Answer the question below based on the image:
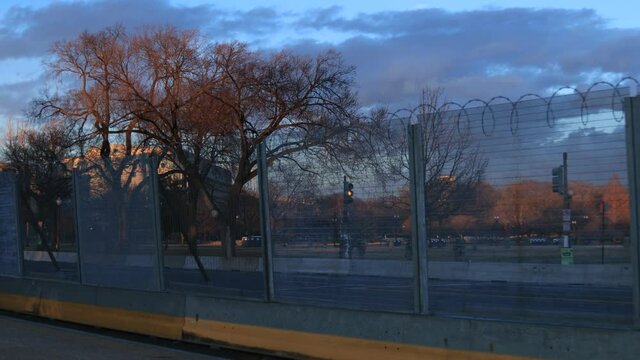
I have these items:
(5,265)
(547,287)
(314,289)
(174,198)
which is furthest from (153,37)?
(547,287)

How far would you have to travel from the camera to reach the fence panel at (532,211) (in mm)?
6160

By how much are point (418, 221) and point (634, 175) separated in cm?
225

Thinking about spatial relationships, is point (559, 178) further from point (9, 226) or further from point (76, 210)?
point (9, 226)

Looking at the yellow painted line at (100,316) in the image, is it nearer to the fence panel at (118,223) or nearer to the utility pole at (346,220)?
the fence panel at (118,223)

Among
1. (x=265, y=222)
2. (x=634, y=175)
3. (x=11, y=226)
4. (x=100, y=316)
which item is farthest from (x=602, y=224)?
(x=11, y=226)

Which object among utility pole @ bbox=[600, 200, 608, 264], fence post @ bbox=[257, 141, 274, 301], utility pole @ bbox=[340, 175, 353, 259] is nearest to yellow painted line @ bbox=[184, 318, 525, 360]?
fence post @ bbox=[257, 141, 274, 301]

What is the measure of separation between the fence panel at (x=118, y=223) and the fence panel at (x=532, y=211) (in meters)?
5.27

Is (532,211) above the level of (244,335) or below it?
above

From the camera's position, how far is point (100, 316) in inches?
452

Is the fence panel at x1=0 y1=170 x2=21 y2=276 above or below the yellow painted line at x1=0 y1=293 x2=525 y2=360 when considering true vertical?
above

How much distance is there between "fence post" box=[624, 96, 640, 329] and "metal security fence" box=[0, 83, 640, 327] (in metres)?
0.01

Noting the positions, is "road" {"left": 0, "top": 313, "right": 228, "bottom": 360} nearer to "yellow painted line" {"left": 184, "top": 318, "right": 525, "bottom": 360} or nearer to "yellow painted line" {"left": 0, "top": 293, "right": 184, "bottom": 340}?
"yellow painted line" {"left": 0, "top": 293, "right": 184, "bottom": 340}

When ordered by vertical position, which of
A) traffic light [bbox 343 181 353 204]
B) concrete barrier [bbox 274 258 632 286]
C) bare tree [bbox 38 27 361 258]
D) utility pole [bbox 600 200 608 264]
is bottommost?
concrete barrier [bbox 274 258 632 286]

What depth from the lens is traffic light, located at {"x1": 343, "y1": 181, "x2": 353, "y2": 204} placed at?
8.18 metres
